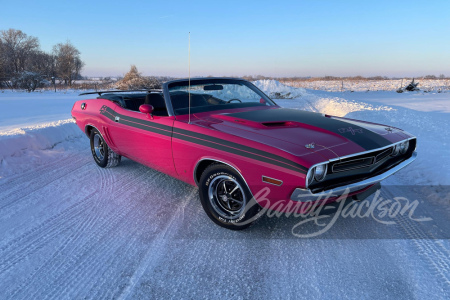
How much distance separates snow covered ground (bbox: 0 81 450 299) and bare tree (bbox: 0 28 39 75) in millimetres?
47886

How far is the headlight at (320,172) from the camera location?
7.66 ft

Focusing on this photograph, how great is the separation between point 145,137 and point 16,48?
50.8 meters

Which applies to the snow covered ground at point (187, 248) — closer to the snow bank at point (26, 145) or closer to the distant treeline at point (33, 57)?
the snow bank at point (26, 145)

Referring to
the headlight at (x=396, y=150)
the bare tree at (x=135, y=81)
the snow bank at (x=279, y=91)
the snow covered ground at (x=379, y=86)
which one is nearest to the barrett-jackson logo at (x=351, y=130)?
the headlight at (x=396, y=150)

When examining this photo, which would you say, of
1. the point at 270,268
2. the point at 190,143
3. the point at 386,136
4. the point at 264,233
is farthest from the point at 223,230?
the point at 386,136

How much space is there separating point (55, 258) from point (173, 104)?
193 centimetres

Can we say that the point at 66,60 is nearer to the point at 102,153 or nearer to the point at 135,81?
the point at 135,81

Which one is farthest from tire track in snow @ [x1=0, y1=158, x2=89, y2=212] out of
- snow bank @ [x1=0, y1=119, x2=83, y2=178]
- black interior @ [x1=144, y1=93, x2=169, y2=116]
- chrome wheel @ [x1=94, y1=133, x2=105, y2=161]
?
black interior @ [x1=144, y1=93, x2=169, y2=116]

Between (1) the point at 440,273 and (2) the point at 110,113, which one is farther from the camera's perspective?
(2) the point at 110,113

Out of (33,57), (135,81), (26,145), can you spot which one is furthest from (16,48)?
(26,145)

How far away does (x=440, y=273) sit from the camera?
2.20m

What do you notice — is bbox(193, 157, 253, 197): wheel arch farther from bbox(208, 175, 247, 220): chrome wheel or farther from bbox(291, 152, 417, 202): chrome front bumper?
bbox(291, 152, 417, 202): chrome front bumper

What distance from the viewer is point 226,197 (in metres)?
2.82

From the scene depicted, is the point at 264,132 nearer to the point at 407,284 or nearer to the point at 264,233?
the point at 264,233
